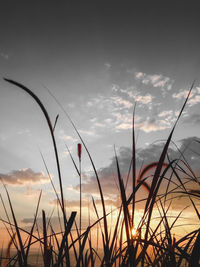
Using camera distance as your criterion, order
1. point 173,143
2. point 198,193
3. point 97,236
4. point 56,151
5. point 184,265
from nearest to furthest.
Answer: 1. point 56,151
2. point 198,193
3. point 184,265
4. point 173,143
5. point 97,236

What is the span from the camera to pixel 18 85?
3.93ft

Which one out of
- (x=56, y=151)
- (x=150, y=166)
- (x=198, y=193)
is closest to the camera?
(x=56, y=151)

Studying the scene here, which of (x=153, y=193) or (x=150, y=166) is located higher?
(x=150, y=166)

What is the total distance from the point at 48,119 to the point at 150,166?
1233 mm

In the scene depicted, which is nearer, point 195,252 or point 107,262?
point 195,252

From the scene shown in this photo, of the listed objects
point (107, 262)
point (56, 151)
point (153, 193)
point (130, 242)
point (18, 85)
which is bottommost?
point (107, 262)

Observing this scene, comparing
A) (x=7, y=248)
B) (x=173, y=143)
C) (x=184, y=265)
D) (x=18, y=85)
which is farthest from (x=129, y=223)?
(x=7, y=248)

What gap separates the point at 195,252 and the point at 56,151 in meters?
0.91

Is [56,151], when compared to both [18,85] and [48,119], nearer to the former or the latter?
A: [48,119]

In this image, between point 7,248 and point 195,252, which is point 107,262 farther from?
point 7,248

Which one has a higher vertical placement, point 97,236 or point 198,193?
point 198,193

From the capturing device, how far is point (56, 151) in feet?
4.36

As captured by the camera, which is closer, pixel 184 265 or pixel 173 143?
pixel 184 265

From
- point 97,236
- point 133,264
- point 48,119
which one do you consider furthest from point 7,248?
point 48,119
